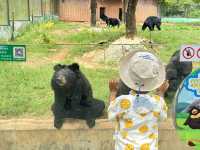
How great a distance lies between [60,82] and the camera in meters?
5.34

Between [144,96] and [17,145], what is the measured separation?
7.32ft

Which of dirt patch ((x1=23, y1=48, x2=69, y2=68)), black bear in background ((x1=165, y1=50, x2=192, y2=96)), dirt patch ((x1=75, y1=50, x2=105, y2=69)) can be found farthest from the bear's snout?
dirt patch ((x1=75, y1=50, x2=105, y2=69))

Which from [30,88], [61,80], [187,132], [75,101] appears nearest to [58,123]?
[75,101]

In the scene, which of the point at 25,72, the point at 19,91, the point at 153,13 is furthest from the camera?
the point at 153,13

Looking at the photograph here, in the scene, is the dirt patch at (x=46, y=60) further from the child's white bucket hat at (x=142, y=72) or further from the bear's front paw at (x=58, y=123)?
the child's white bucket hat at (x=142, y=72)

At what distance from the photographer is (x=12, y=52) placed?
17.9 ft

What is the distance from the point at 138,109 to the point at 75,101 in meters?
1.70

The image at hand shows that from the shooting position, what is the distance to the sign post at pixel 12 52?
5473 mm

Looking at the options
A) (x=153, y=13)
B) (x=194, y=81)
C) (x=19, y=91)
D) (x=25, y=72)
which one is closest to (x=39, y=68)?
(x=25, y=72)

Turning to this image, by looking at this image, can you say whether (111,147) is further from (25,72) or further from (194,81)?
(25,72)

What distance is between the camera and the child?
409cm

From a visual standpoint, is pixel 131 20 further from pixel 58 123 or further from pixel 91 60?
pixel 58 123

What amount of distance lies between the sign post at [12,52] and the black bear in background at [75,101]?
44 centimetres

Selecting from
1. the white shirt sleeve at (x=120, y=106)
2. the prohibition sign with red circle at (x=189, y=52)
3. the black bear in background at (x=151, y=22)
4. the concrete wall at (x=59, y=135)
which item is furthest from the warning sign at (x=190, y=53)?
the black bear in background at (x=151, y=22)
